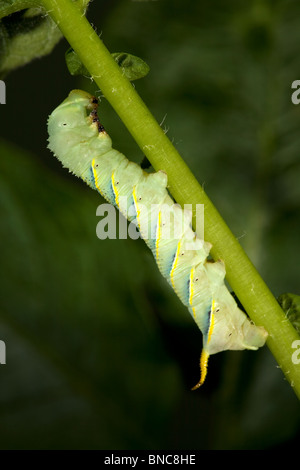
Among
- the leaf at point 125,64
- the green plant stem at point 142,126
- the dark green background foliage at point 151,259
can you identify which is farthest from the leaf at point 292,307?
the dark green background foliage at point 151,259

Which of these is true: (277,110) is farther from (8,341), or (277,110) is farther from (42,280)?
(8,341)

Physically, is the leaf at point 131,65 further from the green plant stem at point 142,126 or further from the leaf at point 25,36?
the leaf at point 25,36

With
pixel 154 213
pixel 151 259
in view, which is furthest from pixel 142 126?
pixel 151 259

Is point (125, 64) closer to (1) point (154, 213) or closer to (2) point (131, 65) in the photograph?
(2) point (131, 65)

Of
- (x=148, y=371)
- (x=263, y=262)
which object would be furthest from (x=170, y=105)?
(x=148, y=371)

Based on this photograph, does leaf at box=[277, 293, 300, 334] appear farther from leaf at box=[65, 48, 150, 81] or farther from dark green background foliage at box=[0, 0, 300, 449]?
dark green background foliage at box=[0, 0, 300, 449]

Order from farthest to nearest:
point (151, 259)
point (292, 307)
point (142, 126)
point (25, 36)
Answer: point (151, 259), point (25, 36), point (292, 307), point (142, 126)

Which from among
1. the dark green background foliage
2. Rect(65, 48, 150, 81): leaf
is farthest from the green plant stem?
the dark green background foliage
